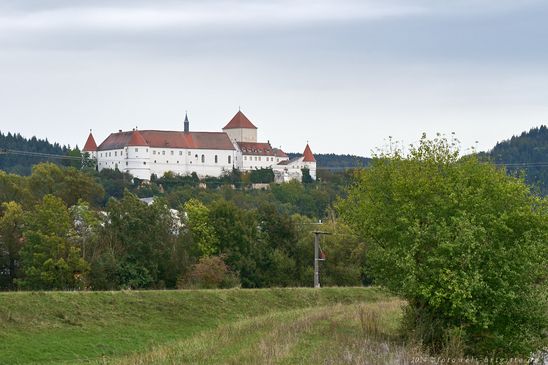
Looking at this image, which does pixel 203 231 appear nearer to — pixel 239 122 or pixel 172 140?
pixel 172 140

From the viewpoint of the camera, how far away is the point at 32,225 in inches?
2023

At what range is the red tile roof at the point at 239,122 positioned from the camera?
568 ft

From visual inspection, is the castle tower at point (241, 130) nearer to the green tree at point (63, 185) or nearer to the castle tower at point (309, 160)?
the castle tower at point (309, 160)

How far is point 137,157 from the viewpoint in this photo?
498ft

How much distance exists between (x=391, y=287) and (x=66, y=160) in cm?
13367

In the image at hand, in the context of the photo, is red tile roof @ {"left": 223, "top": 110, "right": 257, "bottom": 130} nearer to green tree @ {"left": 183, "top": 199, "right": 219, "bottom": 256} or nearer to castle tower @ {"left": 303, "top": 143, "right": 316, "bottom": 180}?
castle tower @ {"left": 303, "top": 143, "right": 316, "bottom": 180}

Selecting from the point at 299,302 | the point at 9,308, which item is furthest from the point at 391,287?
the point at 299,302

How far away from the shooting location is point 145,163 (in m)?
152

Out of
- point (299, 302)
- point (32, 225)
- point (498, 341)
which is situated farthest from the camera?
point (32, 225)

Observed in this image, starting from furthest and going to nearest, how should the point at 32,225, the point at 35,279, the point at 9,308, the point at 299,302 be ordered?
1. the point at 32,225
2. the point at 35,279
3. the point at 299,302
4. the point at 9,308

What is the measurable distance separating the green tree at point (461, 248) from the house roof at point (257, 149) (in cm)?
13492

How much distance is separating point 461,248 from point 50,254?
2766 centimetres

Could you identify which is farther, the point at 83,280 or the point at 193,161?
the point at 193,161

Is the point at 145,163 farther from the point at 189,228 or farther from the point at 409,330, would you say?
the point at 409,330
